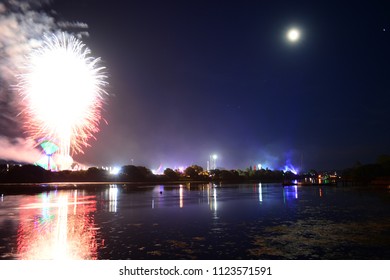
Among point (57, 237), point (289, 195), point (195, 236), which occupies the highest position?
point (289, 195)

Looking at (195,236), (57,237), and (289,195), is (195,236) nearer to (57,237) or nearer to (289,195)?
(57,237)

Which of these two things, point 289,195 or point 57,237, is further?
point 289,195

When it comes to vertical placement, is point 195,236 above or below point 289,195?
below

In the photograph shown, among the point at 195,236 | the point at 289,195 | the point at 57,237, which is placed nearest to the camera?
the point at 57,237

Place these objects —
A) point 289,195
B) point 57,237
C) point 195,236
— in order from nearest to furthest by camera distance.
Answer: point 57,237 < point 195,236 < point 289,195

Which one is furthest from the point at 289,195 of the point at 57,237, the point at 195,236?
the point at 57,237

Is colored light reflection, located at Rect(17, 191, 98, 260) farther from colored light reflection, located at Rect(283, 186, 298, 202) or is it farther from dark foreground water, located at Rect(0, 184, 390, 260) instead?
colored light reflection, located at Rect(283, 186, 298, 202)

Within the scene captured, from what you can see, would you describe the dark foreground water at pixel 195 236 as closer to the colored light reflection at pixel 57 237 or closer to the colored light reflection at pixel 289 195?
the colored light reflection at pixel 57 237

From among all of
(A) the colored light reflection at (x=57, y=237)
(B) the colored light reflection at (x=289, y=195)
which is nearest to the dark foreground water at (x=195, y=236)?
→ (A) the colored light reflection at (x=57, y=237)

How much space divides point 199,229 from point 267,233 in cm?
582
